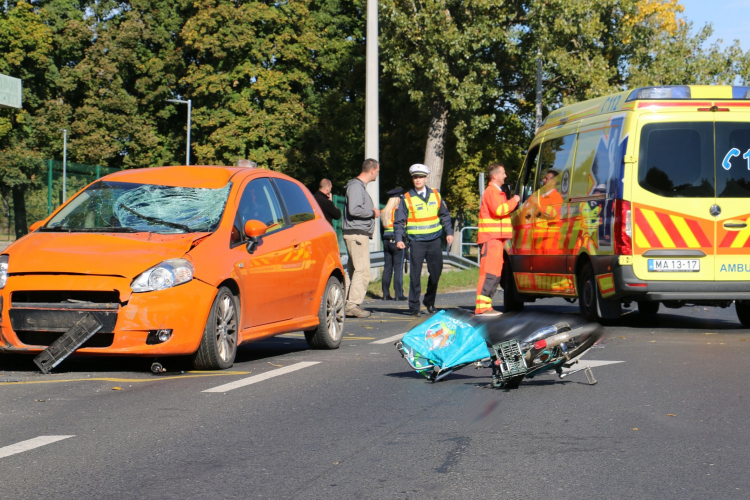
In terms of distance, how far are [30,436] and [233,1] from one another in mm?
46036

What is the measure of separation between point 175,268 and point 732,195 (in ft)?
20.8

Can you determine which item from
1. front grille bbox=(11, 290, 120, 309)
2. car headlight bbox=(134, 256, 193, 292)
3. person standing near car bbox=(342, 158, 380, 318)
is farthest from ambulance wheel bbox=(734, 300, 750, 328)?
front grille bbox=(11, 290, 120, 309)

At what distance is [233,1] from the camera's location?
165 feet

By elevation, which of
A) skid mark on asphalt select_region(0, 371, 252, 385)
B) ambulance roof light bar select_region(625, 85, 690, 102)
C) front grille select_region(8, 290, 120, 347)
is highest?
ambulance roof light bar select_region(625, 85, 690, 102)

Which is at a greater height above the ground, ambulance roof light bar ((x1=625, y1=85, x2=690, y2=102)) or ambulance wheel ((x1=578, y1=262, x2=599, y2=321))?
ambulance roof light bar ((x1=625, y1=85, x2=690, y2=102))

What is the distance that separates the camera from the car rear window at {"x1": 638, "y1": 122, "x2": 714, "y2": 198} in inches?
464

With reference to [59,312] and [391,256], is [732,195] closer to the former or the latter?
[59,312]

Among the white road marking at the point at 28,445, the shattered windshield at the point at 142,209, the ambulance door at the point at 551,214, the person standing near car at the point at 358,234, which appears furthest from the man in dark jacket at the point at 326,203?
the white road marking at the point at 28,445

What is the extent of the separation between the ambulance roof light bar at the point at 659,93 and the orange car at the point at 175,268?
3.68 meters

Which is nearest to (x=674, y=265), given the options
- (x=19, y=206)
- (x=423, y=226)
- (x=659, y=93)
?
(x=659, y=93)

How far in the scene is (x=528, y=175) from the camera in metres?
14.9

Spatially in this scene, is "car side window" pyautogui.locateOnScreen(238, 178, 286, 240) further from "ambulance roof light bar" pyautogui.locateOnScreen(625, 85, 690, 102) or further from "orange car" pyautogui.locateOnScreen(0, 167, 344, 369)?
"ambulance roof light bar" pyautogui.locateOnScreen(625, 85, 690, 102)

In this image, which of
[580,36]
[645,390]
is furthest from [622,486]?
[580,36]

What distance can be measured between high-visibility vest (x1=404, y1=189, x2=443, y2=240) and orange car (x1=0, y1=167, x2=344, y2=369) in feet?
11.8
